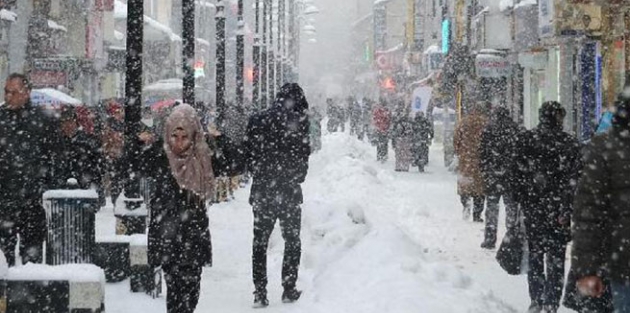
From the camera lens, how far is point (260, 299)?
8.95 metres

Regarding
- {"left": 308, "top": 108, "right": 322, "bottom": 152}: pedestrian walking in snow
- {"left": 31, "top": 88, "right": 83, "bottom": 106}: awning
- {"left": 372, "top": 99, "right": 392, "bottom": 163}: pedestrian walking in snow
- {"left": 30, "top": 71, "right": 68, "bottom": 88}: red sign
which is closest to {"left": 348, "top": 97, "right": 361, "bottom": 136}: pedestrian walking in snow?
{"left": 308, "top": 108, "right": 322, "bottom": 152}: pedestrian walking in snow

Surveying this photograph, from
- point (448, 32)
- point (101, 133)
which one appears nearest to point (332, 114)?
point (448, 32)

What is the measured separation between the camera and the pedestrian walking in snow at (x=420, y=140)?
94.9ft

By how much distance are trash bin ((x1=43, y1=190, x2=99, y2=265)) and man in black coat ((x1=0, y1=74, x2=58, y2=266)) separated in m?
0.18

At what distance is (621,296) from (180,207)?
9.58ft

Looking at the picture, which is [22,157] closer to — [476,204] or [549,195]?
[549,195]

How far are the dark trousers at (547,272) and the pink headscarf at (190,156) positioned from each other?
3125 millimetres

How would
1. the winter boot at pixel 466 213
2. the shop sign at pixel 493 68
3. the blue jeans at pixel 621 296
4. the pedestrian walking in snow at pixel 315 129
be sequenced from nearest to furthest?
the blue jeans at pixel 621 296, the winter boot at pixel 466 213, the shop sign at pixel 493 68, the pedestrian walking in snow at pixel 315 129

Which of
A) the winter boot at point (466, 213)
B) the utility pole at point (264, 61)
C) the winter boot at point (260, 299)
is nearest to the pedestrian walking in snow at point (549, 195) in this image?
the winter boot at point (260, 299)

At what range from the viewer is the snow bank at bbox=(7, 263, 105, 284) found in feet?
22.3

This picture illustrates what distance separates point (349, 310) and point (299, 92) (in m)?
2.09

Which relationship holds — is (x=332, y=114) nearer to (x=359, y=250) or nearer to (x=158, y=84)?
(x=158, y=84)

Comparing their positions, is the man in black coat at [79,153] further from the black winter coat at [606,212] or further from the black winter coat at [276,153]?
the black winter coat at [606,212]

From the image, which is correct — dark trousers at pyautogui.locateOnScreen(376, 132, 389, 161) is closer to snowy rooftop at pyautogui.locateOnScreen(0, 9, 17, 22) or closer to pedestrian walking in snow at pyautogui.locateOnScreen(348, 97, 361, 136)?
snowy rooftop at pyautogui.locateOnScreen(0, 9, 17, 22)
